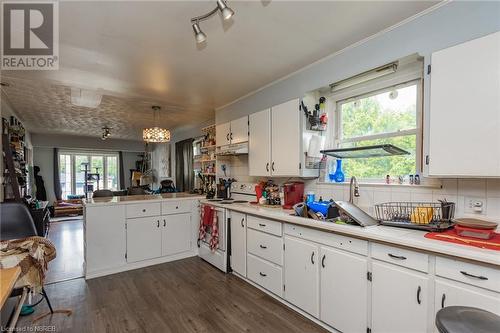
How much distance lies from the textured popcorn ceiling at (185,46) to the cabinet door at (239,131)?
17.8 inches

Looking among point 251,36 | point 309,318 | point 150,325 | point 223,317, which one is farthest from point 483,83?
point 150,325

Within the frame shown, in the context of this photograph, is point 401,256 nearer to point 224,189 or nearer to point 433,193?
point 433,193

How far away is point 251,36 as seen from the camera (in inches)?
87.8

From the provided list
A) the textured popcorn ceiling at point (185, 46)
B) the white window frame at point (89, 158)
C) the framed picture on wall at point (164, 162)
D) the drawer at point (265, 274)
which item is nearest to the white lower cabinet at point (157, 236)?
the drawer at point (265, 274)

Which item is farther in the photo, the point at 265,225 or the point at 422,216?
the point at 265,225

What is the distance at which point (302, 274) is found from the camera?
2.27 meters

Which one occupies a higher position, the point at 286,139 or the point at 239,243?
the point at 286,139

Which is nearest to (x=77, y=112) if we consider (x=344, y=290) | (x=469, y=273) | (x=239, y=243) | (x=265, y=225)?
(x=239, y=243)

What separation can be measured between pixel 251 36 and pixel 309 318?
100.0 inches

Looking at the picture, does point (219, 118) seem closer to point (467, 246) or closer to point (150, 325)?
point (150, 325)

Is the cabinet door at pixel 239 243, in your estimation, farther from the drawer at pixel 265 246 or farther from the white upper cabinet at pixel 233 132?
the white upper cabinet at pixel 233 132

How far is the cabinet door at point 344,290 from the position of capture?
181cm

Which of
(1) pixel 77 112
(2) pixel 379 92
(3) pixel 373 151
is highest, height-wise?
(1) pixel 77 112

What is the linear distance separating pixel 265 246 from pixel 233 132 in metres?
1.87
